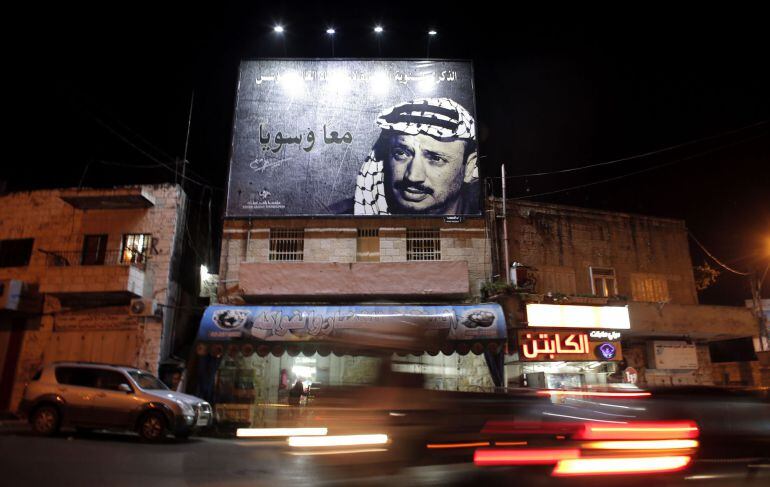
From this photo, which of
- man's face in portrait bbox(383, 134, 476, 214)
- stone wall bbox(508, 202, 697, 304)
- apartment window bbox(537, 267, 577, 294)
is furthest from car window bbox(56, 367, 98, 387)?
apartment window bbox(537, 267, 577, 294)

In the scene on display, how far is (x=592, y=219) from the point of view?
2027 centimetres

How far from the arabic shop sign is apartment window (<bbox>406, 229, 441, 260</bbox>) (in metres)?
4.39

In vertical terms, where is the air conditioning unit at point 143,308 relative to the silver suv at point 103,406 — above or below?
above

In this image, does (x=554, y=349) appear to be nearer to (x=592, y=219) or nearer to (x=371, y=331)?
(x=592, y=219)

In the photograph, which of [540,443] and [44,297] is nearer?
[540,443]

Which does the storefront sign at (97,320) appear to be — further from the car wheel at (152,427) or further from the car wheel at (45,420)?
the car wheel at (152,427)

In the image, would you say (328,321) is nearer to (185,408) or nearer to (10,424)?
(185,408)

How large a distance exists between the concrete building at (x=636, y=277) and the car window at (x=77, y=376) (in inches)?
524

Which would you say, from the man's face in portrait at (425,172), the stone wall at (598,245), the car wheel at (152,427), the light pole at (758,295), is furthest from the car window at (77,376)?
the light pole at (758,295)

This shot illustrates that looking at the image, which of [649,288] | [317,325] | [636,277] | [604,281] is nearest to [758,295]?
[649,288]

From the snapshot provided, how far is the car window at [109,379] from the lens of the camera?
39.8 feet

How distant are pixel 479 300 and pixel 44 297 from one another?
16.6 metres

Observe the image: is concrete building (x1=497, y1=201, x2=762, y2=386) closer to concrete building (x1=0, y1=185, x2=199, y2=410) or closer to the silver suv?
the silver suv

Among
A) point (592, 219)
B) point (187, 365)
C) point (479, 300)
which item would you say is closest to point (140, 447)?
point (187, 365)
